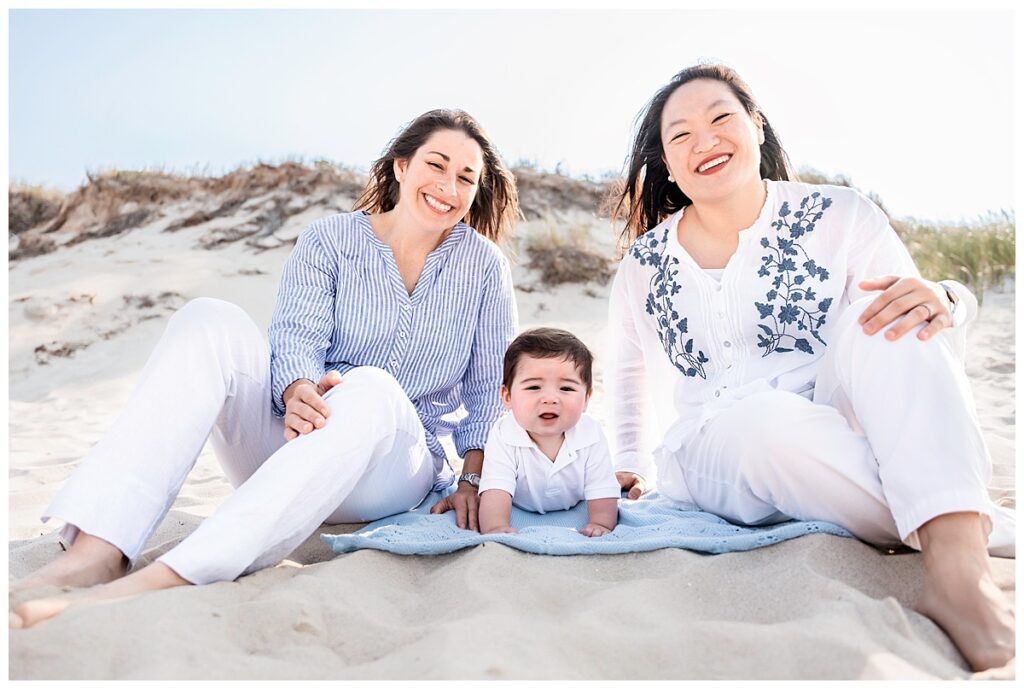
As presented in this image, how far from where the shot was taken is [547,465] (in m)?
3.05

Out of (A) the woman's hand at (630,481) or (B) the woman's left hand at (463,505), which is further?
(A) the woman's hand at (630,481)

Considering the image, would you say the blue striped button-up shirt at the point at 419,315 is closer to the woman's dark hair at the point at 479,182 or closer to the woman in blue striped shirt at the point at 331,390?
the woman in blue striped shirt at the point at 331,390

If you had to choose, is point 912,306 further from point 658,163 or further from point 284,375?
point 284,375

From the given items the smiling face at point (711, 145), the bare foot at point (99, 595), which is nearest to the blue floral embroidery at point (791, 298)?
the smiling face at point (711, 145)

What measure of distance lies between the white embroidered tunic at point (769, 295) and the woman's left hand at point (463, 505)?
0.62 meters

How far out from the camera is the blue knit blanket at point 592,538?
245 cm

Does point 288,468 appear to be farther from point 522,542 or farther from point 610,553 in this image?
point 610,553

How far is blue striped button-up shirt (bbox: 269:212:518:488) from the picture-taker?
3141 mm

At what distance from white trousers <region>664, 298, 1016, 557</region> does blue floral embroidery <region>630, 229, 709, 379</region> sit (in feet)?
1.12

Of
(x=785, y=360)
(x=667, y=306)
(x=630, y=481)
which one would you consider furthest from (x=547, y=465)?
(x=785, y=360)

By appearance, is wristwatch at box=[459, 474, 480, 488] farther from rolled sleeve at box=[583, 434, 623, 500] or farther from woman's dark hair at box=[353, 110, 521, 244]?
woman's dark hair at box=[353, 110, 521, 244]

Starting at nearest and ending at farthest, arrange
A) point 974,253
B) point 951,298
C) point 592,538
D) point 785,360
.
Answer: point 951,298 → point 592,538 → point 785,360 → point 974,253

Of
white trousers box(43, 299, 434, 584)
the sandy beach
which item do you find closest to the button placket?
white trousers box(43, 299, 434, 584)

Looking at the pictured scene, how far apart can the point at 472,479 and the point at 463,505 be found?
0.14 meters
